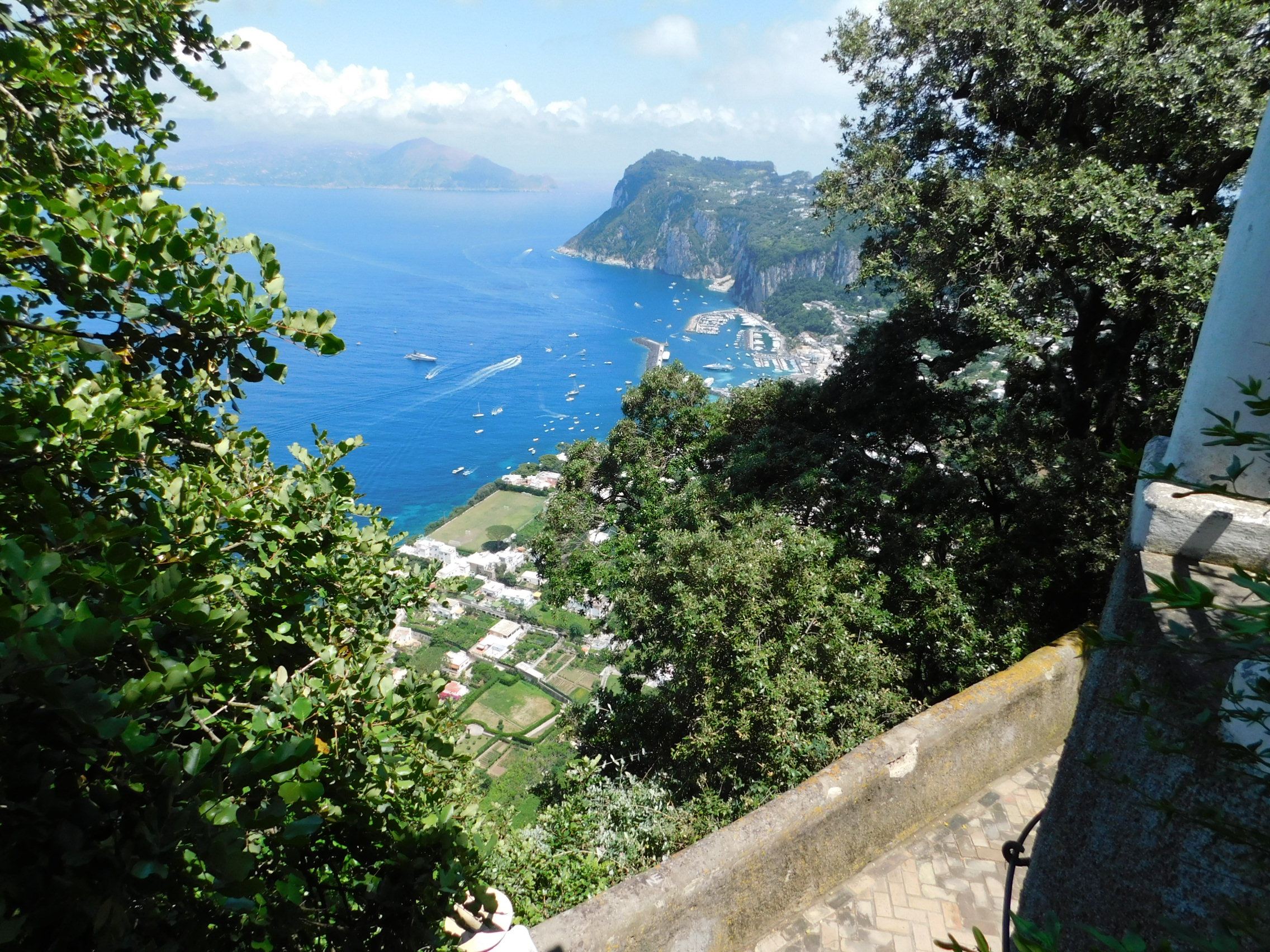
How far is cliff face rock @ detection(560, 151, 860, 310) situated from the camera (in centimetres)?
10256

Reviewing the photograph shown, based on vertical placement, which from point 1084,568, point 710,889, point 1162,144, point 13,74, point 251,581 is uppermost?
point 1162,144

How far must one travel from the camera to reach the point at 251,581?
265 centimetres

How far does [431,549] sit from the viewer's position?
1494 inches

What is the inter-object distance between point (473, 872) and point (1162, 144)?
8374mm

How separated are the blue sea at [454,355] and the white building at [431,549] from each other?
7.18ft

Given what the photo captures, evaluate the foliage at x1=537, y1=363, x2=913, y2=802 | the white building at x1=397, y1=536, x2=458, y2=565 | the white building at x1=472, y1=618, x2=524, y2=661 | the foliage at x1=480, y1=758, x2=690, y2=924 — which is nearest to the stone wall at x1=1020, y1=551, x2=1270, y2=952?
the foliage at x1=537, y1=363, x2=913, y2=802

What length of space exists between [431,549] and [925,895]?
120 ft

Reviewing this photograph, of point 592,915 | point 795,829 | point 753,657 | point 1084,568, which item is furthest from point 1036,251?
point 592,915

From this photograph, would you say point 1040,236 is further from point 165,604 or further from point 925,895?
point 165,604

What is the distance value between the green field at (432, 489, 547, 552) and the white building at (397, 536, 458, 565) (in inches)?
28.7

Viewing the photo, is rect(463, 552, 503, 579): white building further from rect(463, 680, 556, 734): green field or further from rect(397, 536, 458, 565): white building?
rect(463, 680, 556, 734): green field

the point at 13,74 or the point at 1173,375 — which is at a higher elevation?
the point at 13,74

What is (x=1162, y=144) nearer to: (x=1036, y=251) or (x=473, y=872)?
(x=1036, y=251)

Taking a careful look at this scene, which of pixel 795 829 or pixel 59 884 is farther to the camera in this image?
pixel 795 829
